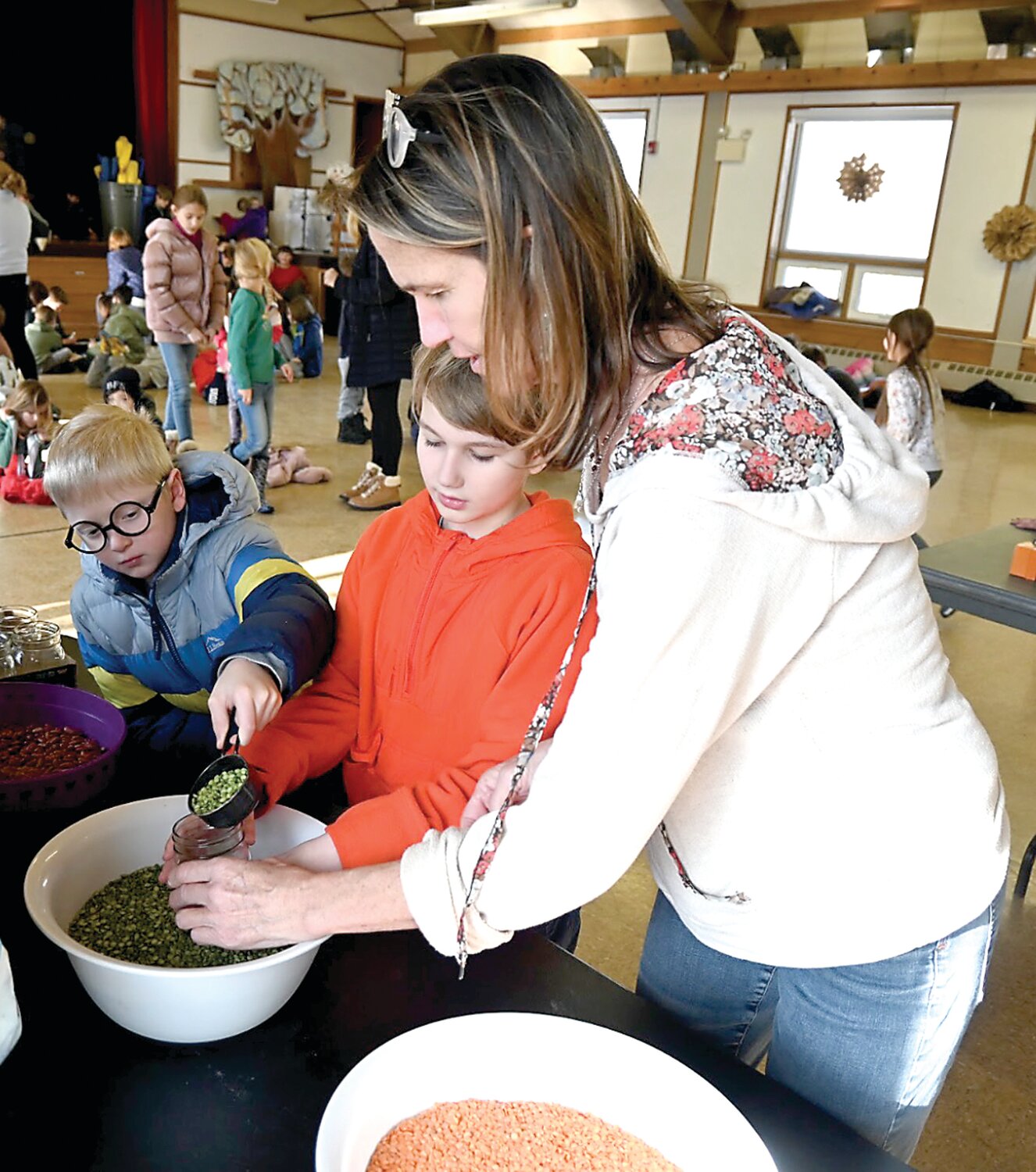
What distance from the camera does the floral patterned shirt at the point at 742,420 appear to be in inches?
29.9

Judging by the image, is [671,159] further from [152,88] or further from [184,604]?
[184,604]

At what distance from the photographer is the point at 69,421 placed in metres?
1.53

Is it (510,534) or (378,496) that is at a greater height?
(510,534)

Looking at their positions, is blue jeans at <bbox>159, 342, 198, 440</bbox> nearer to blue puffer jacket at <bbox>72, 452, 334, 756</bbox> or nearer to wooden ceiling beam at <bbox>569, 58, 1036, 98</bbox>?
blue puffer jacket at <bbox>72, 452, 334, 756</bbox>

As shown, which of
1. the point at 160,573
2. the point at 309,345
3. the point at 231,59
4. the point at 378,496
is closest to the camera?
the point at 160,573

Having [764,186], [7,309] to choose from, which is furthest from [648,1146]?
[764,186]

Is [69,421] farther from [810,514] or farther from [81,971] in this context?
[810,514]

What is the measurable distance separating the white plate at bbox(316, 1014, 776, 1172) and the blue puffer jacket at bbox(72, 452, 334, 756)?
2.38ft

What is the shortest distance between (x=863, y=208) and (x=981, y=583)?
897cm

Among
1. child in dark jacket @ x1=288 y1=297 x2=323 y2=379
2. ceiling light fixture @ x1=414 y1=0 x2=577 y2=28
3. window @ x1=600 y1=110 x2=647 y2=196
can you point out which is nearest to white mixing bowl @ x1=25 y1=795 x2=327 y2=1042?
child in dark jacket @ x1=288 y1=297 x2=323 y2=379

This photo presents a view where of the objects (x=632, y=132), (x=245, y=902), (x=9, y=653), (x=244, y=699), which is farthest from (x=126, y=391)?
(x=632, y=132)

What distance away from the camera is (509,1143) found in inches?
32.1

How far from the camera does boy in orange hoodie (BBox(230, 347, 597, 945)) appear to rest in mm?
1248

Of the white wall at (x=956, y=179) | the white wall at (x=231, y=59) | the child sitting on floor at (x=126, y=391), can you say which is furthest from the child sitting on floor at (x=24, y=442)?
the white wall at (x=956, y=179)
